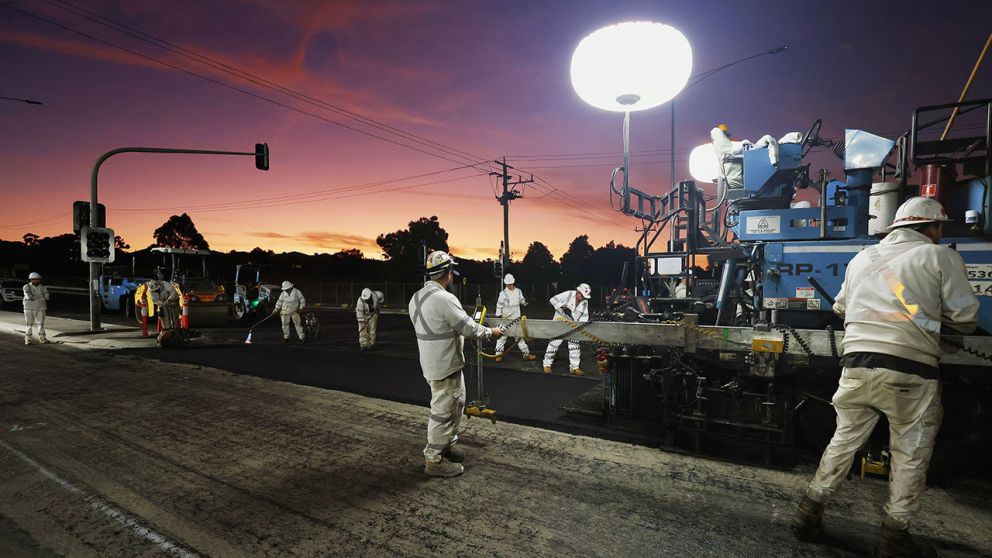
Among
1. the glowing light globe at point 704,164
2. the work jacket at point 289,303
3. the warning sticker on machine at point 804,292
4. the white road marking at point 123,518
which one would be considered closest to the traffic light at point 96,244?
the work jacket at point 289,303

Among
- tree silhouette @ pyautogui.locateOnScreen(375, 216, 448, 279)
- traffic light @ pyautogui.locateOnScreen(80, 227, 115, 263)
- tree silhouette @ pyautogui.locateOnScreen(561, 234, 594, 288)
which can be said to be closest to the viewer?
traffic light @ pyautogui.locateOnScreen(80, 227, 115, 263)

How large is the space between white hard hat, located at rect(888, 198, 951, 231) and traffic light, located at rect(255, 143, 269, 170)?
58.2ft

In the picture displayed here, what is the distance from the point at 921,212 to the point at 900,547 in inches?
81.7

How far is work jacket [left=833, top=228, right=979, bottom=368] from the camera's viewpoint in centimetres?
289

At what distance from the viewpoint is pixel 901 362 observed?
2914 millimetres

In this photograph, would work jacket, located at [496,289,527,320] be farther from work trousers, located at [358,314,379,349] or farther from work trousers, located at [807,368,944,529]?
work trousers, located at [807,368,944,529]

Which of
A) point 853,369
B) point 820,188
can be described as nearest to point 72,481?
point 853,369

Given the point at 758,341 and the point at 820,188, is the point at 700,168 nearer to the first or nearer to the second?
the point at 820,188

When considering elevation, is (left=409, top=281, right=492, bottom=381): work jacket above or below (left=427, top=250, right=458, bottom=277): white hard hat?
below

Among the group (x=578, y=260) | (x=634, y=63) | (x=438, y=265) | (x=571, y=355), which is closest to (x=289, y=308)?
(x=571, y=355)

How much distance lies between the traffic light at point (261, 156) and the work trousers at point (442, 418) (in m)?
15.4

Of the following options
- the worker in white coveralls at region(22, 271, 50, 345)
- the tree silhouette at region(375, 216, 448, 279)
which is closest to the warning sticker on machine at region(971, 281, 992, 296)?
the worker in white coveralls at region(22, 271, 50, 345)

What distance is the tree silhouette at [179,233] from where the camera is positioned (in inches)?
3056

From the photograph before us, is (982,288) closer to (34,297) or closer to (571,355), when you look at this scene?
(571,355)
